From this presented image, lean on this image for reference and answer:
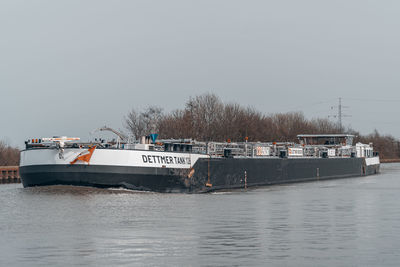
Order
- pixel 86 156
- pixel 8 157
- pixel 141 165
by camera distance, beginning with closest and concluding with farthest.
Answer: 1. pixel 86 156
2. pixel 141 165
3. pixel 8 157

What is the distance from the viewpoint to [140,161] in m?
36.4

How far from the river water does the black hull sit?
677 millimetres

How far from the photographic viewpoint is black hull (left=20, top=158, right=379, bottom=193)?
3538cm

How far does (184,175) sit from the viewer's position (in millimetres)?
39469

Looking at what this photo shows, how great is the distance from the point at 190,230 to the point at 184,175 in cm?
1773

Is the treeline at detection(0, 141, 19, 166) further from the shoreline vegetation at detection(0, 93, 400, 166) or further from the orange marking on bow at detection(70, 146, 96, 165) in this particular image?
the orange marking on bow at detection(70, 146, 96, 165)

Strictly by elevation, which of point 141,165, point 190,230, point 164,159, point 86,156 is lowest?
point 190,230

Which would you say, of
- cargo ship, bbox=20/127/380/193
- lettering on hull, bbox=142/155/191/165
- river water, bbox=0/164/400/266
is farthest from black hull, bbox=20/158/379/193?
river water, bbox=0/164/400/266

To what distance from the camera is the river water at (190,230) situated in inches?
645

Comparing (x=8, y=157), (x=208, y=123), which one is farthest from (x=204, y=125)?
(x=8, y=157)

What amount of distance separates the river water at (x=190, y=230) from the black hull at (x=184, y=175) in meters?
0.68

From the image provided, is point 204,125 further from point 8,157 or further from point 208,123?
point 8,157

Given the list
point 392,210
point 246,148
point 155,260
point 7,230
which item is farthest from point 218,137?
point 155,260

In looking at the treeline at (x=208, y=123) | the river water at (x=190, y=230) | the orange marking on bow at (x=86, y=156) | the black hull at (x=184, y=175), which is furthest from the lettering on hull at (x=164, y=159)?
the treeline at (x=208, y=123)
